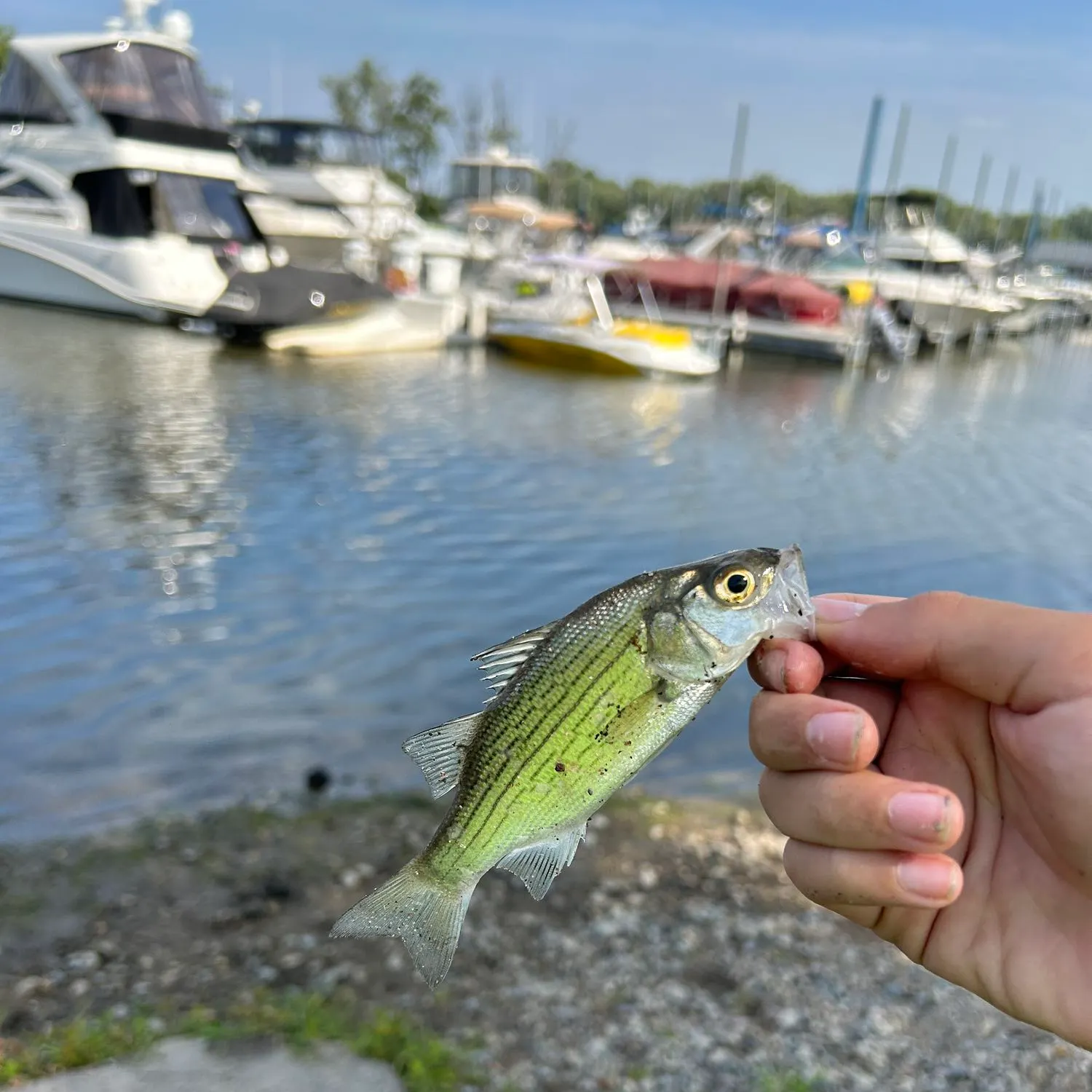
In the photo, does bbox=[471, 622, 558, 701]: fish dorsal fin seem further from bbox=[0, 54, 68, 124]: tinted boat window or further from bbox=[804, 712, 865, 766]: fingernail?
bbox=[0, 54, 68, 124]: tinted boat window

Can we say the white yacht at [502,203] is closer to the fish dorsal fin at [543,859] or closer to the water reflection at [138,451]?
the water reflection at [138,451]

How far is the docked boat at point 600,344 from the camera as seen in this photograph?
2611cm

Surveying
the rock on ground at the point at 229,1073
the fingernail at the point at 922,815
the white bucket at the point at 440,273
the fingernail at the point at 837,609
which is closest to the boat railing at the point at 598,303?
the white bucket at the point at 440,273

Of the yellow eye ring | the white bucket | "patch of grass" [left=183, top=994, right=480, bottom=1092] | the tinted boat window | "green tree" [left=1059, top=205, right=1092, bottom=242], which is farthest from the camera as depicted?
"green tree" [left=1059, top=205, right=1092, bottom=242]

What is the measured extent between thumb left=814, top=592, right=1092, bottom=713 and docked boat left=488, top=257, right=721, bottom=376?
943 inches

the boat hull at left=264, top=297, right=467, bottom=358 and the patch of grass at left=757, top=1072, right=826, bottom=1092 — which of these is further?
the boat hull at left=264, top=297, right=467, bottom=358

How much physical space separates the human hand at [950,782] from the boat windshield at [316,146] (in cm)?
3376

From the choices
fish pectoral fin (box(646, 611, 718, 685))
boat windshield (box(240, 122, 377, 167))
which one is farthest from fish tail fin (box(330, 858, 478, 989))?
boat windshield (box(240, 122, 377, 167))

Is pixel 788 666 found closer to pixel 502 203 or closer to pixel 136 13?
pixel 136 13

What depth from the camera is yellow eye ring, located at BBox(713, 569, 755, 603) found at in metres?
2.13

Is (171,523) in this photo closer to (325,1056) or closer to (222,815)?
(222,815)

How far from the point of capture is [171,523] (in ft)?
37.3

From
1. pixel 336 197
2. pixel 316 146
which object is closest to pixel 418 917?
pixel 336 197

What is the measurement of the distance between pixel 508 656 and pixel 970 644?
1.19 m
